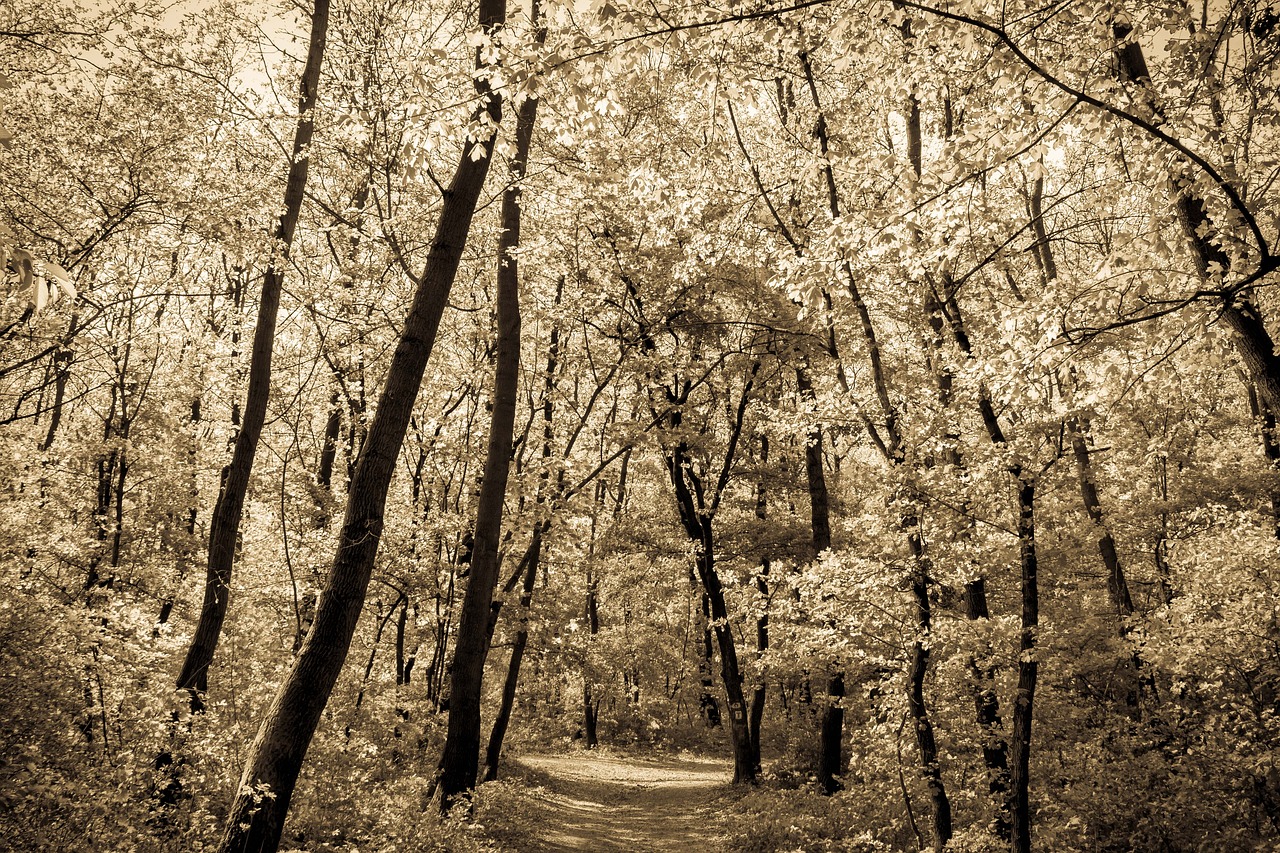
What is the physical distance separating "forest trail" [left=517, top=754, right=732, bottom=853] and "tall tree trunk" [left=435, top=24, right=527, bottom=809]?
5.37 ft

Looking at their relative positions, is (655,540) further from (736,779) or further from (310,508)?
(310,508)

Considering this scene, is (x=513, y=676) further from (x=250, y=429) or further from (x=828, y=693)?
(x=250, y=429)

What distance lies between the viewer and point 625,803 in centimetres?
1567

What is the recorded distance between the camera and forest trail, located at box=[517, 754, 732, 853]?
1173cm

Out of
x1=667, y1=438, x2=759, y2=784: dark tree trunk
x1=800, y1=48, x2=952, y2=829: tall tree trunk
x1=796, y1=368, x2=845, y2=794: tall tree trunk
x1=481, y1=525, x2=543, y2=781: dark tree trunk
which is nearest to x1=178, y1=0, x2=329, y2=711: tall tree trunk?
x1=481, y1=525, x2=543, y2=781: dark tree trunk

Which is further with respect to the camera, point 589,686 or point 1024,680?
point 589,686

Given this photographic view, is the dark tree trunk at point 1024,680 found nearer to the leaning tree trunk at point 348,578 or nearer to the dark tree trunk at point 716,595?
the leaning tree trunk at point 348,578

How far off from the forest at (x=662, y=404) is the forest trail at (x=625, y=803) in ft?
0.64

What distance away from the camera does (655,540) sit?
18594 mm

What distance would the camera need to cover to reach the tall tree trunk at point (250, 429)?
8484 millimetres

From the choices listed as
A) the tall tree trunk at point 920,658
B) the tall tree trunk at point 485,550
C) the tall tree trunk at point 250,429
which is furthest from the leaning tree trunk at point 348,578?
the tall tree trunk at point 920,658

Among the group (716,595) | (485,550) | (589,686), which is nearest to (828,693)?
(716,595)

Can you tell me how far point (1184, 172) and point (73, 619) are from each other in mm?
11112

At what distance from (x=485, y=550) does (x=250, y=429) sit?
3606 mm
